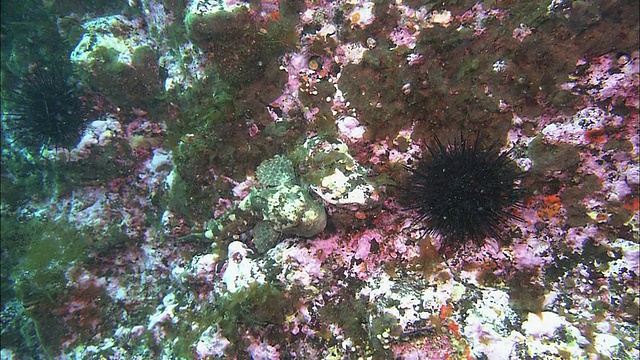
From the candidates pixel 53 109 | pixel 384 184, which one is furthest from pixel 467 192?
pixel 53 109

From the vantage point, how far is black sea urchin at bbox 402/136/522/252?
2.89 meters

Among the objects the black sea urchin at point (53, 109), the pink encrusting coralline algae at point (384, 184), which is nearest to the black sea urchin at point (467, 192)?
the pink encrusting coralline algae at point (384, 184)

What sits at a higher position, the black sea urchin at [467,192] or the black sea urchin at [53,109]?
the black sea urchin at [53,109]

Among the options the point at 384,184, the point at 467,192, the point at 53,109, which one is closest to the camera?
the point at 467,192

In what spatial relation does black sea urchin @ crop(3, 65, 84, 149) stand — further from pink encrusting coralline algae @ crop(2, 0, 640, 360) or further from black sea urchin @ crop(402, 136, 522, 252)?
black sea urchin @ crop(402, 136, 522, 252)

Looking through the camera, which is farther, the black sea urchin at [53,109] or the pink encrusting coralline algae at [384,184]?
the black sea urchin at [53,109]

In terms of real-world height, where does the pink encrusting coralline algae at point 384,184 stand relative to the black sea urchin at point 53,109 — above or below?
below

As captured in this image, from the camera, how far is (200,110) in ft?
14.1

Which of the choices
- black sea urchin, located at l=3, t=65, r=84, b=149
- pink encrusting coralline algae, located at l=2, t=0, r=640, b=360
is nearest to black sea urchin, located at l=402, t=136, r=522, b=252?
pink encrusting coralline algae, located at l=2, t=0, r=640, b=360

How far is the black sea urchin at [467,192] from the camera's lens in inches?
114

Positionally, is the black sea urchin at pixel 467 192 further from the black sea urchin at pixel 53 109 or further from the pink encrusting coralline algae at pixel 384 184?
the black sea urchin at pixel 53 109

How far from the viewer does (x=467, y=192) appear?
2.88 metres

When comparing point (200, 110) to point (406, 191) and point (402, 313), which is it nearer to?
point (406, 191)

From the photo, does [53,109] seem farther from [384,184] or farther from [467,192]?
[467,192]
